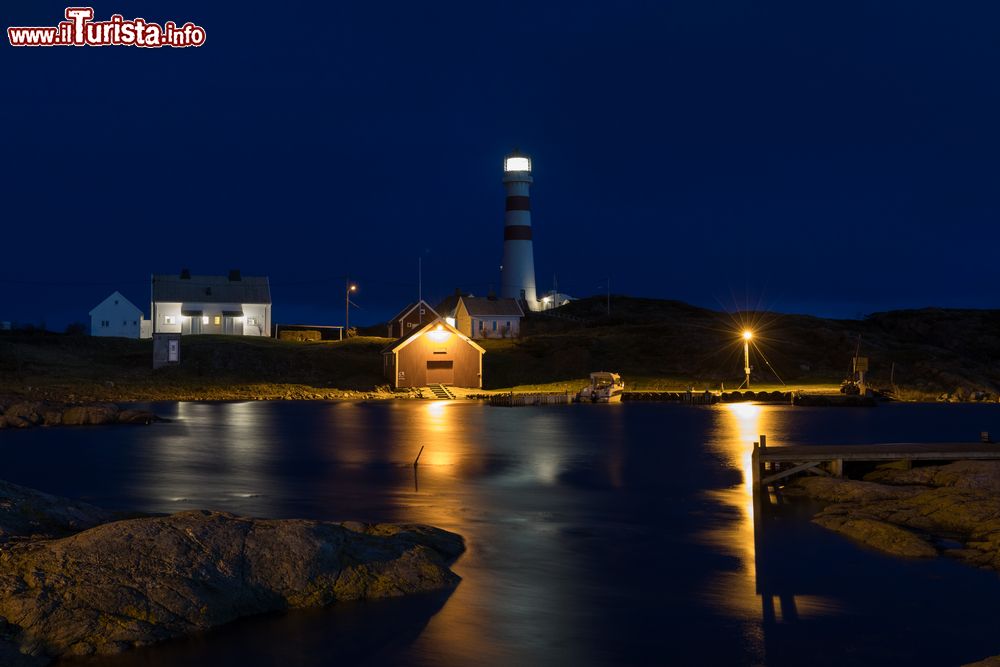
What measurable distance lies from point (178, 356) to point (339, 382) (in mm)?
12245

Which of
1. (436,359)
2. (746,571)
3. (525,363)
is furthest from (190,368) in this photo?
(746,571)

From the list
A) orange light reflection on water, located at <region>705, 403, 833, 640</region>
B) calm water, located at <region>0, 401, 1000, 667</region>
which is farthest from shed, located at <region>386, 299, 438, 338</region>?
orange light reflection on water, located at <region>705, 403, 833, 640</region>

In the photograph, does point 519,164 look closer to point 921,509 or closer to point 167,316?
point 167,316

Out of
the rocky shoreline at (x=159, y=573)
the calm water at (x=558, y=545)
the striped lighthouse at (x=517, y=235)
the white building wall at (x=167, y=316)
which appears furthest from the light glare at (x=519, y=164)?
the rocky shoreline at (x=159, y=573)

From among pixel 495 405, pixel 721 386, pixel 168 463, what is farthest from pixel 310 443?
pixel 721 386

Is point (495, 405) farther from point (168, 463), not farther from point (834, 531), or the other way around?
point (834, 531)

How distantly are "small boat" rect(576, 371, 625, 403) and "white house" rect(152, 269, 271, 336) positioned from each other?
3593 centimetres

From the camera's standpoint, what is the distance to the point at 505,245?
113 m

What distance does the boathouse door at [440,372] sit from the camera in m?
72.2

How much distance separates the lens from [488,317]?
96.1 m

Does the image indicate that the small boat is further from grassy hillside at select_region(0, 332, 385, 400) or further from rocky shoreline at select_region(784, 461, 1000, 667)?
rocky shoreline at select_region(784, 461, 1000, 667)

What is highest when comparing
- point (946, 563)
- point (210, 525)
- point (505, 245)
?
point (505, 245)

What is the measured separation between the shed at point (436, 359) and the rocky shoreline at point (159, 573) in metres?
53.1

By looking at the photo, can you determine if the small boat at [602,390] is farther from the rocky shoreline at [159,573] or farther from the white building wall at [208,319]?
the rocky shoreline at [159,573]
